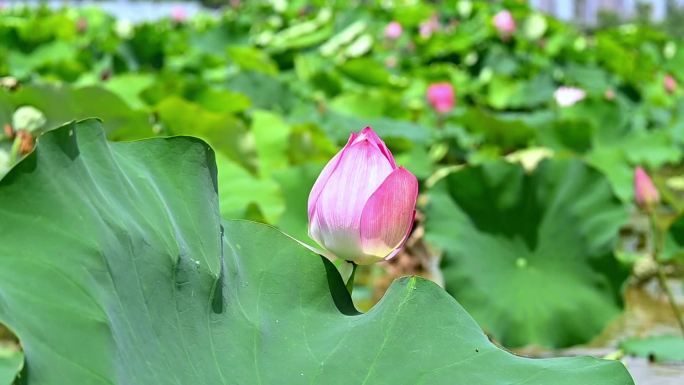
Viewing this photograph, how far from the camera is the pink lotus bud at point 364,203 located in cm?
70

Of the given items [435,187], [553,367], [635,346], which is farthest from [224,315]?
[435,187]

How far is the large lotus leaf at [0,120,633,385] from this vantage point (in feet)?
1.79

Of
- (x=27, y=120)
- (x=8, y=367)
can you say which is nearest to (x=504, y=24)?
(x=27, y=120)

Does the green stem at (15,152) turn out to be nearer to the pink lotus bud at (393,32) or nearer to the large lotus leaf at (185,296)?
the large lotus leaf at (185,296)

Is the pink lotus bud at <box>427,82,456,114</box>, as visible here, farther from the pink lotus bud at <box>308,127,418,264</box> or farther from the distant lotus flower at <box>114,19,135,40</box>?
the pink lotus bud at <box>308,127,418,264</box>

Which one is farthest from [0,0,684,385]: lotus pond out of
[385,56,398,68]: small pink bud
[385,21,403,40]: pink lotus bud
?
[385,21,403,40]: pink lotus bud

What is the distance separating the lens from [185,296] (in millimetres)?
624

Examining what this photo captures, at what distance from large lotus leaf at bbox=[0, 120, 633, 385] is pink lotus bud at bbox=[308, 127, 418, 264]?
1.4 inches

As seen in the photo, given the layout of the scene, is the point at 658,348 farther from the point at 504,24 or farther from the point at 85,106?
the point at 504,24

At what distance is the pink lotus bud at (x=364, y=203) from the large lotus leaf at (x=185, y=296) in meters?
0.04

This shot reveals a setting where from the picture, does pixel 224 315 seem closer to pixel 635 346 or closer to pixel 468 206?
pixel 635 346

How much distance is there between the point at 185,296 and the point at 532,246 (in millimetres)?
1067

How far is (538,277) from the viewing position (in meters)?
1.59

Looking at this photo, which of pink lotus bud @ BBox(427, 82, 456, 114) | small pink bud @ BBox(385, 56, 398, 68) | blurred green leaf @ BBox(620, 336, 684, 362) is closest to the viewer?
blurred green leaf @ BBox(620, 336, 684, 362)
